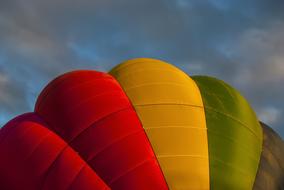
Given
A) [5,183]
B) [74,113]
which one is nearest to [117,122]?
[74,113]

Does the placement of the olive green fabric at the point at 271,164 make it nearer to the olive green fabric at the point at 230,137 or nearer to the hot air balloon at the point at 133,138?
the hot air balloon at the point at 133,138

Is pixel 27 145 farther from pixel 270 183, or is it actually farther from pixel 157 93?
pixel 270 183

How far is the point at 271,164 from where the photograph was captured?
13.9m

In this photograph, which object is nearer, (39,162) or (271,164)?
(39,162)

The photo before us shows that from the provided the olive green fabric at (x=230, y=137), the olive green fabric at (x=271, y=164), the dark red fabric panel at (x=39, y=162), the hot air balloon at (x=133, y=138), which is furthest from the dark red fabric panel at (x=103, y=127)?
the olive green fabric at (x=271, y=164)

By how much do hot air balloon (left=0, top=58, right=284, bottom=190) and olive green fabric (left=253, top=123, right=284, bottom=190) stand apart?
0.04 meters

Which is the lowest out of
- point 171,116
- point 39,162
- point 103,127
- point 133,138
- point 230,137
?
point 39,162

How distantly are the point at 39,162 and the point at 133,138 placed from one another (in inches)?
75.9

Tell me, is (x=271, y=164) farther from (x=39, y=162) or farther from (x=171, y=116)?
(x=39, y=162)

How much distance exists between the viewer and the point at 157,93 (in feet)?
44.0

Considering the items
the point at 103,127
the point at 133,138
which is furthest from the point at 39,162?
the point at 133,138

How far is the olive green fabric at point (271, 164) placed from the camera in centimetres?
1319

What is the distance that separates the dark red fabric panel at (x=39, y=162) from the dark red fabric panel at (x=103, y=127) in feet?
0.64

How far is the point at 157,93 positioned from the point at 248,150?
2302 millimetres
